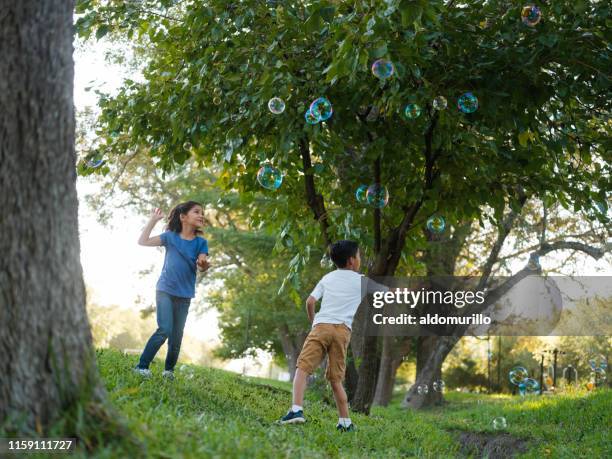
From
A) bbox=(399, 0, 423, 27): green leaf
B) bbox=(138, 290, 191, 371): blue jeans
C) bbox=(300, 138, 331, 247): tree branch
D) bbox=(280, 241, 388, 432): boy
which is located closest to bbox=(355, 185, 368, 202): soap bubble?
bbox=(300, 138, 331, 247): tree branch

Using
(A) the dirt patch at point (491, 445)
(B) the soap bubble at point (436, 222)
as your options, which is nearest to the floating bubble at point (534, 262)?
(A) the dirt patch at point (491, 445)

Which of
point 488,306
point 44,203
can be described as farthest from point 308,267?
point 44,203

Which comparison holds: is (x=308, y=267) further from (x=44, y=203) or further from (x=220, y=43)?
(x=44, y=203)

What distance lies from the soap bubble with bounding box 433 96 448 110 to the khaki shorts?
2423mm

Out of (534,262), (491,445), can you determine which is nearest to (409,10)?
(491,445)

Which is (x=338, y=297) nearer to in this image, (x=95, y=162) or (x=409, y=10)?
(x=409, y=10)

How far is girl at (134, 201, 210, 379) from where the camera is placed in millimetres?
6828

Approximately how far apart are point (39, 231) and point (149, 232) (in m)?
3.26

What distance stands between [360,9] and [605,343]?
24.6 metres

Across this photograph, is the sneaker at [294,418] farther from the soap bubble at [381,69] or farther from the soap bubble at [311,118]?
the soap bubble at [381,69]

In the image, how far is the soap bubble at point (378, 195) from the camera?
8.51 m

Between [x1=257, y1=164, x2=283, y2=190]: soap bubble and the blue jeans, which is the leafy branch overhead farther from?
the blue jeans

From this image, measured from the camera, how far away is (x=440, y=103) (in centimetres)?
718

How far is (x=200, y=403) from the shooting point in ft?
19.9
